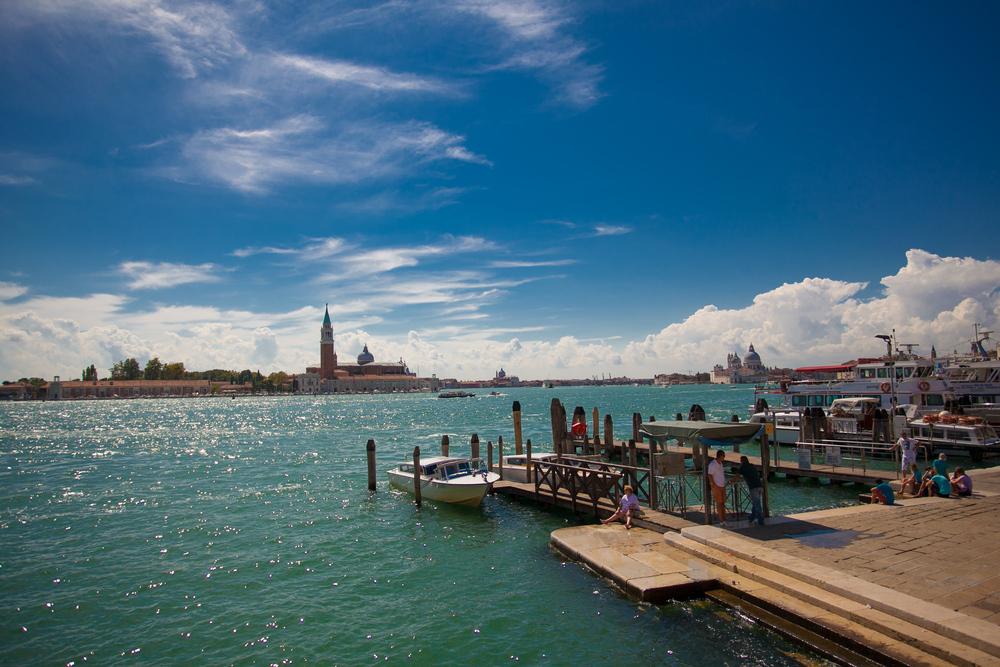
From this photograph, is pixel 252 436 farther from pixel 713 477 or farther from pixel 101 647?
pixel 713 477

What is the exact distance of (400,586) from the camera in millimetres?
12195

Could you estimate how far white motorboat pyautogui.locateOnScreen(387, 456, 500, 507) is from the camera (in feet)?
62.1

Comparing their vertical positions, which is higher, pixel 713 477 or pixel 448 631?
pixel 713 477

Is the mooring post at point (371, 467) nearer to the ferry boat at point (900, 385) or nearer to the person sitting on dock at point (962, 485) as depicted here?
the person sitting on dock at point (962, 485)

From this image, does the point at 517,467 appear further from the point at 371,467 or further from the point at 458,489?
the point at 371,467

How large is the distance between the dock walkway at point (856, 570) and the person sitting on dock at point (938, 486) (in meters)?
0.40

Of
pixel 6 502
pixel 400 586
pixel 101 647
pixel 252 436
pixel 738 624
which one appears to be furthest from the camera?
pixel 252 436

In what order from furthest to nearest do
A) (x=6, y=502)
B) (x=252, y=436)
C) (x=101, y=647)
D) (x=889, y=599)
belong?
(x=252, y=436), (x=6, y=502), (x=101, y=647), (x=889, y=599)

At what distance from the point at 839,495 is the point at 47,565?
24.1 metres

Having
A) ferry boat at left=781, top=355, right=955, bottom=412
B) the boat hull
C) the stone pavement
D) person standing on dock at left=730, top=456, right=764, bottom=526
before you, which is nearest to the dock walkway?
the stone pavement

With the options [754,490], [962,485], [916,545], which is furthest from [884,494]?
[754,490]

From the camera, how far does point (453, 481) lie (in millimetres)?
19312

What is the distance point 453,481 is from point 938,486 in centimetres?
1406

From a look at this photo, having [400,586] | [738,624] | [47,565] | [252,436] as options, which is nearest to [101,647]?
[400,586]
